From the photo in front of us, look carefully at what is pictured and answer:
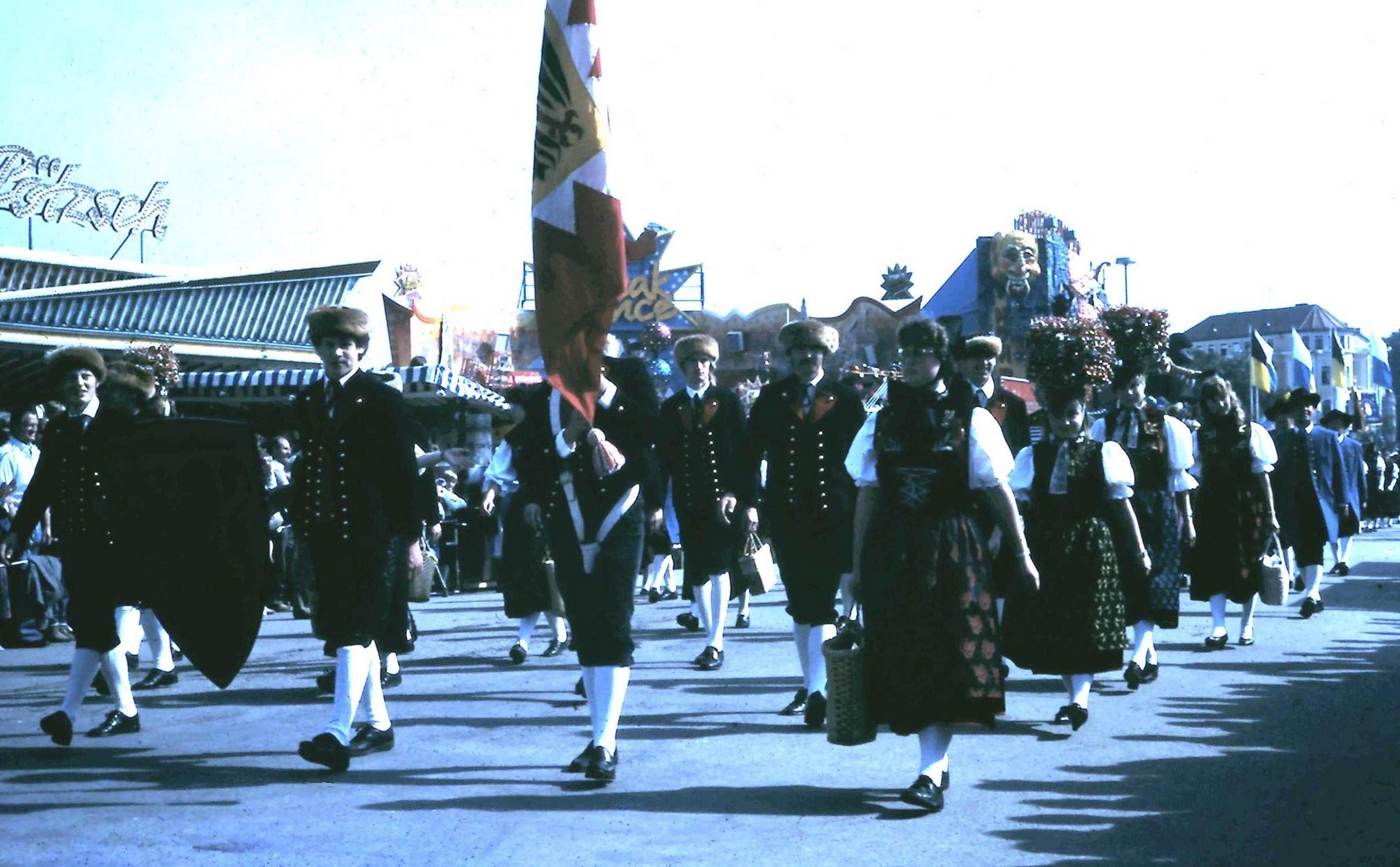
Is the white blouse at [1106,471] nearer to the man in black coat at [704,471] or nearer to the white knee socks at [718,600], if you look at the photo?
the man in black coat at [704,471]

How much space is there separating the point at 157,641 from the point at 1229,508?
7316mm

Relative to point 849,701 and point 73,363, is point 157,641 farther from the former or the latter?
point 849,701

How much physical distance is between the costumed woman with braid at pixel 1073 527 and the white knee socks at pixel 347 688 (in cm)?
318

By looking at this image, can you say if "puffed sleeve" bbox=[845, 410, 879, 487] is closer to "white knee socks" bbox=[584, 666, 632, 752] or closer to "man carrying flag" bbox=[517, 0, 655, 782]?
"man carrying flag" bbox=[517, 0, 655, 782]

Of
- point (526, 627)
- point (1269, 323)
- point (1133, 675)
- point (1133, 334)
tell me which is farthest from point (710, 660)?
point (1269, 323)

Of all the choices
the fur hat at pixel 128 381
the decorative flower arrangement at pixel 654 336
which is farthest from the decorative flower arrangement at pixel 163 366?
the decorative flower arrangement at pixel 654 336

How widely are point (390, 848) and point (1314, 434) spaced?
12.7 m

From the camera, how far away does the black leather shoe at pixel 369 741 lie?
6.79m

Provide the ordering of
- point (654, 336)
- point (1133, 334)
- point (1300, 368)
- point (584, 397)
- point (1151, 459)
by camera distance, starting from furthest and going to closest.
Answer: point (1300, 368), point (654, 336), point (1151, 459), point (1133, 334), point (584, 397)

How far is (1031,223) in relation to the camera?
53219 mm

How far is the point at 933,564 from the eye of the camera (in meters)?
5.75

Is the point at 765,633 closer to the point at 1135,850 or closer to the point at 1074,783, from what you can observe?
the point at 1074,783

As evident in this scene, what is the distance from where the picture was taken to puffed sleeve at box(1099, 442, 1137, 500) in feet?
25.0

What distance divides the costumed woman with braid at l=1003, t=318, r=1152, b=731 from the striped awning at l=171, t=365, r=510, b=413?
15.6 metres
